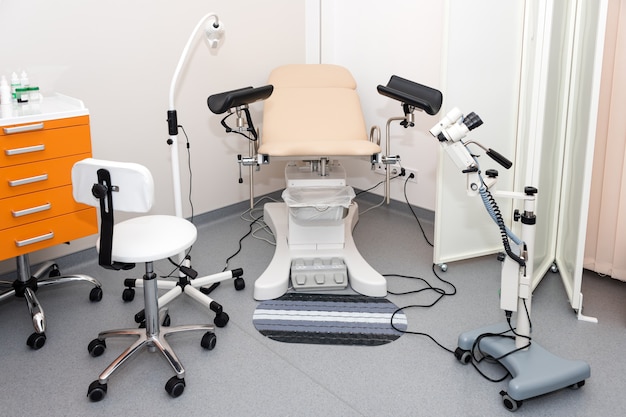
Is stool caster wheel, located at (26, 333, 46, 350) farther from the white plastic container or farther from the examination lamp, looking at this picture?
the white plastic container

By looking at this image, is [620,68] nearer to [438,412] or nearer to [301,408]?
[438,412]

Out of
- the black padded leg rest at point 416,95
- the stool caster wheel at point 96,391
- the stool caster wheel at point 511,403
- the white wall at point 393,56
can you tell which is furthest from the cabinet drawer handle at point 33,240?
the white wall at point 393,56

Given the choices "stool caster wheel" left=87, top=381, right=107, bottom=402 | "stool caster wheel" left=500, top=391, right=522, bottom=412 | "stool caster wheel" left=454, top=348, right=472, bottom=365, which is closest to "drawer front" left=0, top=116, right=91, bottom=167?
"stool caster wheel" left=87, top=381, right=107, bottom=402

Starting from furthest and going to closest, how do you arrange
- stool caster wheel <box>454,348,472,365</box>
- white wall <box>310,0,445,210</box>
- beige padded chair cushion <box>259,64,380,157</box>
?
1. white wall <box>310,0,445,210</box>
2. beige padded chair cushion <box>259,64,380,157</box>
3. stool caster wheel <box>454,348,472,365</box>

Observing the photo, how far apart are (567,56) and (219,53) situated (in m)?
1.98

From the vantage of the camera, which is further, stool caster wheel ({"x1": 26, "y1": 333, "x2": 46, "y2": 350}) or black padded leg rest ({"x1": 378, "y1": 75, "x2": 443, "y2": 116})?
black padded leg rest ({"x1": 378, "y1": 75, "x2": 443, "y2": 116})

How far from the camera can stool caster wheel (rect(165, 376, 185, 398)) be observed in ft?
7.13

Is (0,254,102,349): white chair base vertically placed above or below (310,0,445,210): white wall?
below

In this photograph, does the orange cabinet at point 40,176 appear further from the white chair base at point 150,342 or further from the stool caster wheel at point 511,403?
the stool caster wheel at point 511,403

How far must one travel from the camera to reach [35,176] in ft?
8.24

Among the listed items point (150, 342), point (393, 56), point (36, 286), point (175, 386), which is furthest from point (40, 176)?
point (393, 56)

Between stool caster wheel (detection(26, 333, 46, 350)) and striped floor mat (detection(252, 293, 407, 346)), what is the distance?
0.87 metres

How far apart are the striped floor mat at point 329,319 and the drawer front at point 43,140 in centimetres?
107

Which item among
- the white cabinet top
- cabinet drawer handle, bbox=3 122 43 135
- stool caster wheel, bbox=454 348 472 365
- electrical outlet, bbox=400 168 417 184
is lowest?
stool caster wheel, bbox=454 348 472 365
